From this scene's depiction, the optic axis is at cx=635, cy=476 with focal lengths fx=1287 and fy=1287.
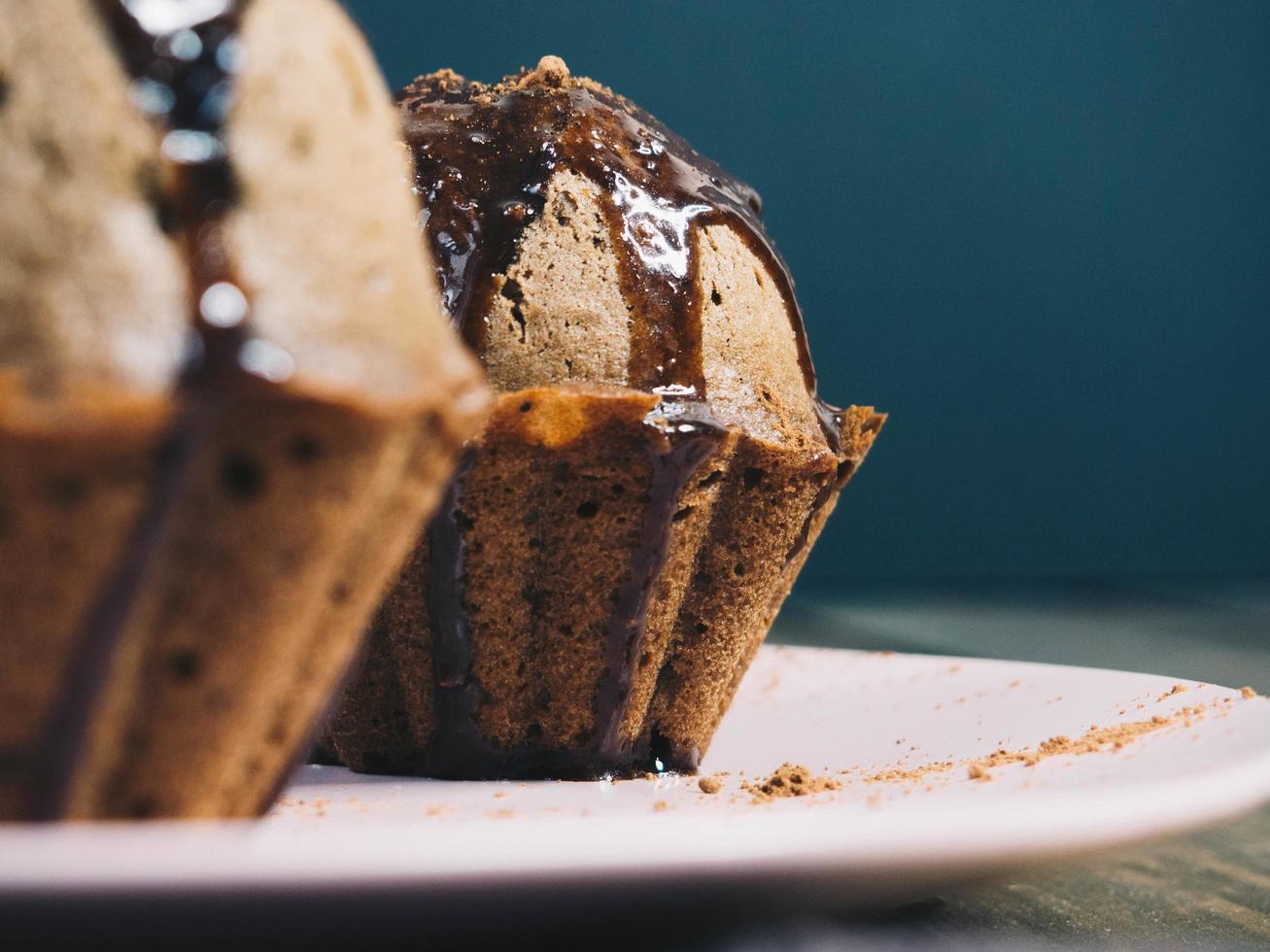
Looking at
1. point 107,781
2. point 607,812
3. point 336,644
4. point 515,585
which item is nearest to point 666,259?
point 515,585

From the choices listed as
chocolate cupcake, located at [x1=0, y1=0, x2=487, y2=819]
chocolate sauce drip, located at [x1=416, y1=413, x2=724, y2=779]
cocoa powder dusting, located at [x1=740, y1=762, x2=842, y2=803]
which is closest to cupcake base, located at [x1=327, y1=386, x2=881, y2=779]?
chocolate sauce drip, located at [x1=416, y1=413, x2=724, y2=779]

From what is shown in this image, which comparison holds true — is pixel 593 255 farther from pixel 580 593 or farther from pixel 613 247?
pixel 580 593

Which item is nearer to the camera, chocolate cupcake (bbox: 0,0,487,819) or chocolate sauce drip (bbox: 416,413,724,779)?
chocolate cupcake (bbox: 0,0,487,819)

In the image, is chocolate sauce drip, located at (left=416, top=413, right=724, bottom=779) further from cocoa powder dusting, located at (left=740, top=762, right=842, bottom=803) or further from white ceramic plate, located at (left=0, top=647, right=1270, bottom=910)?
cocoa powder dusting, located at (left=740, top=762, right=842, bottom=803)

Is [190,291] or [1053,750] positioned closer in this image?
[190,291]

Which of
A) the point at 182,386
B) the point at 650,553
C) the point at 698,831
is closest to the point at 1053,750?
the point at 650,553

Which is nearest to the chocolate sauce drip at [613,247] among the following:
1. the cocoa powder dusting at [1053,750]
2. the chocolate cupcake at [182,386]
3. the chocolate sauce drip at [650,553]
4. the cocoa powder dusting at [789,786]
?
the chocolate sauce drip at [650,553]

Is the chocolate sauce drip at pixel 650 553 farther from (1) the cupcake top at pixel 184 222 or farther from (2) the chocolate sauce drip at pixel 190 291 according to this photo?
(2) the chocolate sauce drip at pixel 190 291
